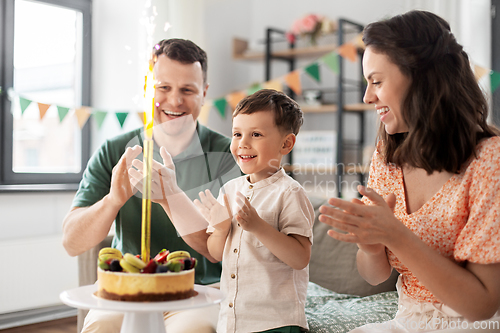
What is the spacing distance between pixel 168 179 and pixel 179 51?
407 mm

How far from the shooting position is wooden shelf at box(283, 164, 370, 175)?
12.8 ft

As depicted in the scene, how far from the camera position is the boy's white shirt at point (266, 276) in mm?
1175

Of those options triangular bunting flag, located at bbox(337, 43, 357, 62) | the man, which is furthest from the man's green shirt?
triangular bunting flag, located at bbox(337, 43, 357, 62)

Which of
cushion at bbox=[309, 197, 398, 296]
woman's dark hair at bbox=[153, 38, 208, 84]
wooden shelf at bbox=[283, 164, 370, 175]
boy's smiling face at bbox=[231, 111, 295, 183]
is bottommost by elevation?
cushion at bbox=[309, 197, 398, 296]

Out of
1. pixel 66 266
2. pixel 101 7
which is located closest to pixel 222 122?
pixel 101 7

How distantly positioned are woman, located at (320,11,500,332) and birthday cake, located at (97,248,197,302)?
0.33 meters

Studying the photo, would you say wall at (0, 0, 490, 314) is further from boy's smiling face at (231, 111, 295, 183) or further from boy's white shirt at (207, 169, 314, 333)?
boy's white shirt at (207, 169, 314, 333)

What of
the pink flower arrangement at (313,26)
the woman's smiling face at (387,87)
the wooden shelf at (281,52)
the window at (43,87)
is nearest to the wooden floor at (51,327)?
the window at (43,87)

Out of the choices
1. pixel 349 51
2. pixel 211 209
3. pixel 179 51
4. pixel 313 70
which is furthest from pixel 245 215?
pixel 349 51

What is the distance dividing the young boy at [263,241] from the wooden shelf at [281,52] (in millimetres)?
2991

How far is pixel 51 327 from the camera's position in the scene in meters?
2.90

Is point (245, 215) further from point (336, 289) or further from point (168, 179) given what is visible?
point (336, 289)

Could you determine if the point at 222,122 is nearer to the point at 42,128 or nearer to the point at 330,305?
the point at 42,128

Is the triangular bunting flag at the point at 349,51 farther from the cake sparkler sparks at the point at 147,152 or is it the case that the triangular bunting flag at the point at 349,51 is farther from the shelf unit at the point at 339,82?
the cake sparkler sparks at the point at 147,152
